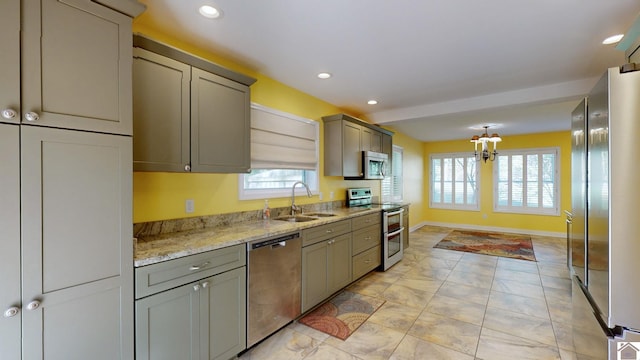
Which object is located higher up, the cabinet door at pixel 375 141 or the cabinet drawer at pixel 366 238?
the cabinet door at pixel 375 141

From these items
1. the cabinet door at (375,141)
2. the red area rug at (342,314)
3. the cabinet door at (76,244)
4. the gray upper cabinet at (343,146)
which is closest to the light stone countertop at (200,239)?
the cabinet door at (76,244)

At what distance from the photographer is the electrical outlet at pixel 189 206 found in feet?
7.66

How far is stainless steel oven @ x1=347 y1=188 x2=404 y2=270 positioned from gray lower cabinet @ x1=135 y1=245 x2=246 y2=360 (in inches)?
101

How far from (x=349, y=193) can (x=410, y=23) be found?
9.12 ft


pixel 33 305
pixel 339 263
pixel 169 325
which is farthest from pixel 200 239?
pixel 339 263

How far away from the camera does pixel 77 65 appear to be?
1327 millimetres

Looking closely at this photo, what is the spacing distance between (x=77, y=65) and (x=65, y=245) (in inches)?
33.7

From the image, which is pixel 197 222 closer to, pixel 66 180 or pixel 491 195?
pixel 66 180

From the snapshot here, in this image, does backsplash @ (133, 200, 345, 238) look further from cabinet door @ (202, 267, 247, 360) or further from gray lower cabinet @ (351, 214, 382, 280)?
gray lower cabinet @ (351, 214, 382, 280)

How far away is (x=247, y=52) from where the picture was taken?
253 centimetres

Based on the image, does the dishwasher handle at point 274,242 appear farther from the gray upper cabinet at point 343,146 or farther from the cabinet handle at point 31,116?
the gray upper cabinet at point 343,146

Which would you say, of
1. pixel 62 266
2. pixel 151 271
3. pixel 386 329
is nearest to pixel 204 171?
pixel 151 271

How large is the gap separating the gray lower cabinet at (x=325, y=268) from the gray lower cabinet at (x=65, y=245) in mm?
1515

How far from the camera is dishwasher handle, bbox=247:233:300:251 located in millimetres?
2136
